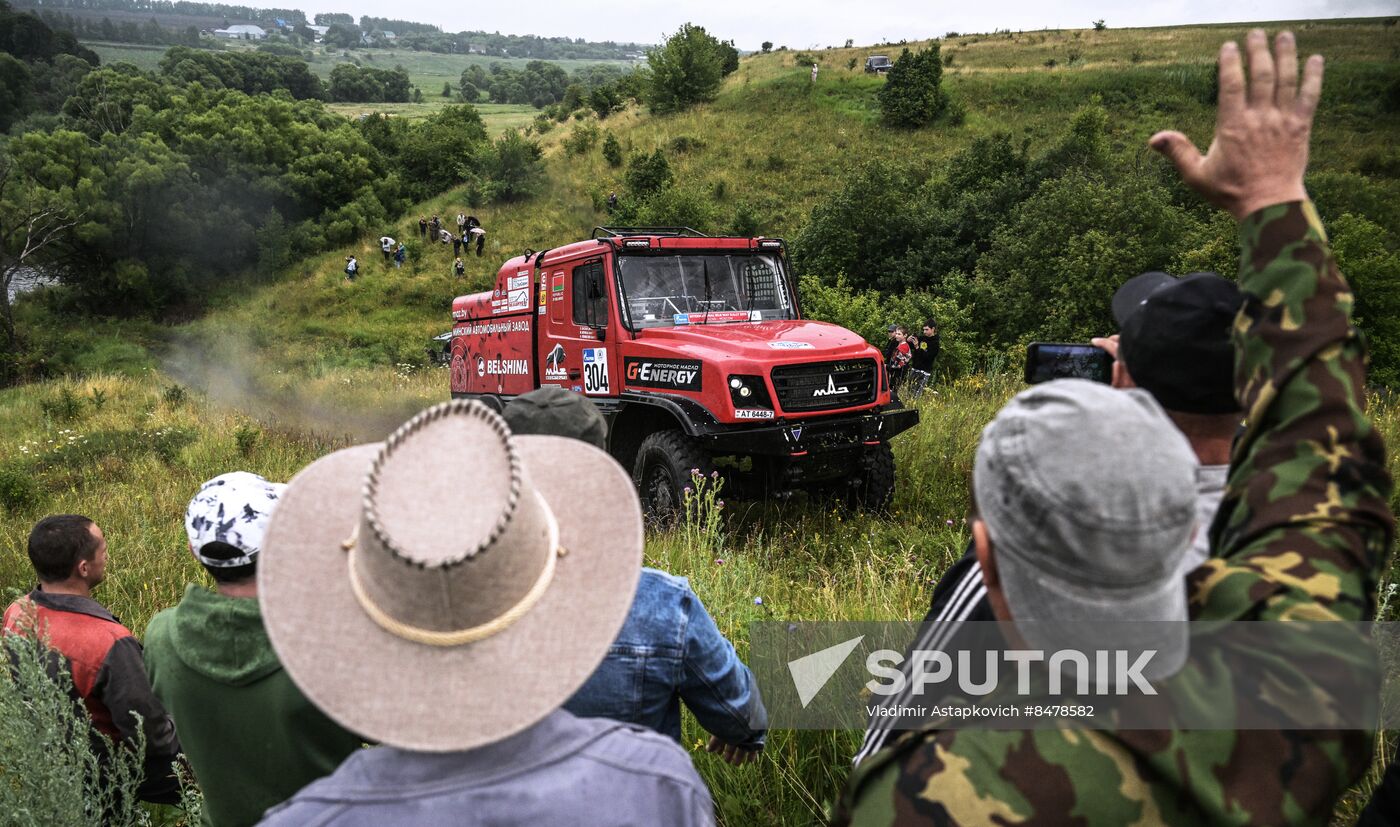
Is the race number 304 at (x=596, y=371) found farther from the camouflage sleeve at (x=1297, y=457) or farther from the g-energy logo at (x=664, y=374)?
the camouflage sleeve at (x=1297, y=457)

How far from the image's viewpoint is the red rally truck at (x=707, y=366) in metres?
6.02

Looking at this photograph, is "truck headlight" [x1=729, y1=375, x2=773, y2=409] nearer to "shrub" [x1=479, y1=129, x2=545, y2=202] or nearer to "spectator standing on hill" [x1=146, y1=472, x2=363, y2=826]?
"spectator standing on hill" [x1=146, y1=472, x2=363, y2=826]

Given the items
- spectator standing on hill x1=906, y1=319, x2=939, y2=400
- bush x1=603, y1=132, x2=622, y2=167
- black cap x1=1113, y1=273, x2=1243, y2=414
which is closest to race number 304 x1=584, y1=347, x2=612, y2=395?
spectator standing on hill x1=906, y1=319, x2=939, y2=400

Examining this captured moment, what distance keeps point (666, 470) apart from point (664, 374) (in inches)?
33.2

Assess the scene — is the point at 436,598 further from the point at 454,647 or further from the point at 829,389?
the point at 829,389

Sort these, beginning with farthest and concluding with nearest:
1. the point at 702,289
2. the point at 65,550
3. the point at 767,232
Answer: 1. the point at 767,232
2. the point at 702,289
3. the point at 65,550

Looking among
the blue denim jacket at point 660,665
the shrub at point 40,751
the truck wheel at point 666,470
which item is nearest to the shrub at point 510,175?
the truck wheel at point 666,470

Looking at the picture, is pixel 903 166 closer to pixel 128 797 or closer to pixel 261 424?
pixel 261 424

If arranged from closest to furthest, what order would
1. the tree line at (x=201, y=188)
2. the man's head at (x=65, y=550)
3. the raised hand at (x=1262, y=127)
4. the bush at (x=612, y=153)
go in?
the raised hand at (x=1262, y=127) → the man's head at (x=65, y=550) → the tree line at (x=201, y=188) → the bush at (x=612, y=153)

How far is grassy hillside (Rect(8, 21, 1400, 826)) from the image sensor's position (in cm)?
444

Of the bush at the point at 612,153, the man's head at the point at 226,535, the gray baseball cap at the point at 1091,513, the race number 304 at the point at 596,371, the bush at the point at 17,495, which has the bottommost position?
the bush at the point at 17,495

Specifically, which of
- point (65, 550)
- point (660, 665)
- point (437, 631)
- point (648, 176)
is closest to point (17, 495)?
point (65, 550)

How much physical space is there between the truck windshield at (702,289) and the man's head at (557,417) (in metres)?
5.00

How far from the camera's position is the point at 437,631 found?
97 centimetres
